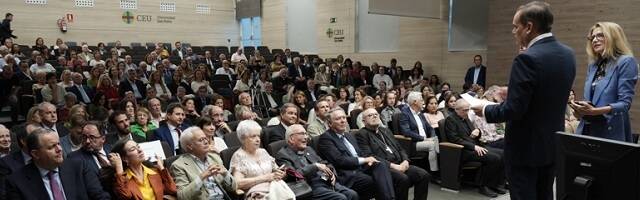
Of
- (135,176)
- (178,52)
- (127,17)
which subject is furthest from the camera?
(127,17)

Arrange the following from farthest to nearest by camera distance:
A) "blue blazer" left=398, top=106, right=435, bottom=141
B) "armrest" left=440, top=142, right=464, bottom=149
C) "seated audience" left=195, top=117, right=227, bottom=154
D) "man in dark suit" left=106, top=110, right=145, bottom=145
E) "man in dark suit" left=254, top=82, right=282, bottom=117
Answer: "man in dark suit" left=254, top=82, right=282, bottom=117 → "blue blazer" left=398, top=106, right=435, bottom=141 → "armrest" left=440, top=142, right=464, bottom=149 → "man in dark suit" left=106, top=110, right=145, bottom=145 → "seated audience" left=195, top=117, right=227, bottom=154

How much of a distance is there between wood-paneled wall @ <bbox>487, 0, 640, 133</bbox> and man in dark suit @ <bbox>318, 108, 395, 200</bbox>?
5.00 metres

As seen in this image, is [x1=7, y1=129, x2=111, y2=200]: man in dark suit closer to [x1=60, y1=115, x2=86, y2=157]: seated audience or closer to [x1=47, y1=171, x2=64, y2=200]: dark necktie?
[x1=47, y1=171, x2=64, y2=200]: dark necktie

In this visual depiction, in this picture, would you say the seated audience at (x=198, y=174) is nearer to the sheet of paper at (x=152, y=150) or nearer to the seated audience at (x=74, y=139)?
the sheet of paper at (x=152, y=150)

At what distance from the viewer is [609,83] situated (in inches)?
93.6

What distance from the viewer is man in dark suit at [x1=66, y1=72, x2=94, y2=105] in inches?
279

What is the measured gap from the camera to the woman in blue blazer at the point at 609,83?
7.60 ft

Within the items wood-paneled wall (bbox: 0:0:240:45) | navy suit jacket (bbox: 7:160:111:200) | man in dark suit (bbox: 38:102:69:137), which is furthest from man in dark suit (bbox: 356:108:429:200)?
wood-paneled wall (bbox: 0:0:240:45)

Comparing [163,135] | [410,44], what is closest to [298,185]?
[163,135]

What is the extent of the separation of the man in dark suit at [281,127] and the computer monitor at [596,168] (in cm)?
319

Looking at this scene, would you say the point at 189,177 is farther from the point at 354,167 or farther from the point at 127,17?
the point at 127,17

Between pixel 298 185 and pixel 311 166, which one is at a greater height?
pixel 311 166

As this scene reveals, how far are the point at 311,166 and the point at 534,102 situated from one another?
6.35 ft

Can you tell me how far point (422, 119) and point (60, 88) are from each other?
5.29 m
